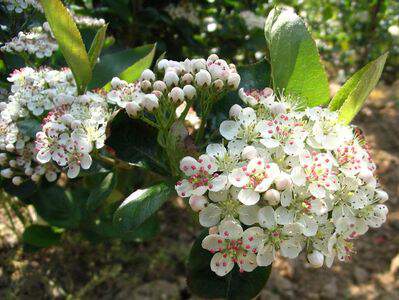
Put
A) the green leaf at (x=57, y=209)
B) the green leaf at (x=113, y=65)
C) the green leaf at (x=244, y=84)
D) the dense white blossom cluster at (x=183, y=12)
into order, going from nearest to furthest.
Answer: the green leaf at (x=244, y=84) < the green leaf at (x=113, y=65) < the green leaf at (x=57, y=209) < the dense white blossom cluster at (x=183, y=12)

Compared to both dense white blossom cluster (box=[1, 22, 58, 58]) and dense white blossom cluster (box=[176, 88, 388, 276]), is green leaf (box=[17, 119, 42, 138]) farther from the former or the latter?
dense white blossom cluster (box=[176, 88, 388, 276])

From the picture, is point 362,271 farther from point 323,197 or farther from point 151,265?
point 323,197

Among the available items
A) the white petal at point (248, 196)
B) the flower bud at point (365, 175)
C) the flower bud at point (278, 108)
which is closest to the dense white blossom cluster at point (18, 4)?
the flower bud at point (278, 108)

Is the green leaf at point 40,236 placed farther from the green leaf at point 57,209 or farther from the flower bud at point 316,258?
the flower bud at point 316,258

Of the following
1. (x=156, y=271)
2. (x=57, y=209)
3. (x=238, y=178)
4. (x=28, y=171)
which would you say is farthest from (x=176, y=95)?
(x=156, y=271)

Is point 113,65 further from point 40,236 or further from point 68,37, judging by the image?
point 40,236

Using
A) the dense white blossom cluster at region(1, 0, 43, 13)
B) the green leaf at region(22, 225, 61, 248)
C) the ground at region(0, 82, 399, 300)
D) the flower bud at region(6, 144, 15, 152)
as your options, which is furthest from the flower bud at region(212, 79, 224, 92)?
the green leaf at region(22, 225, 61, 248)
